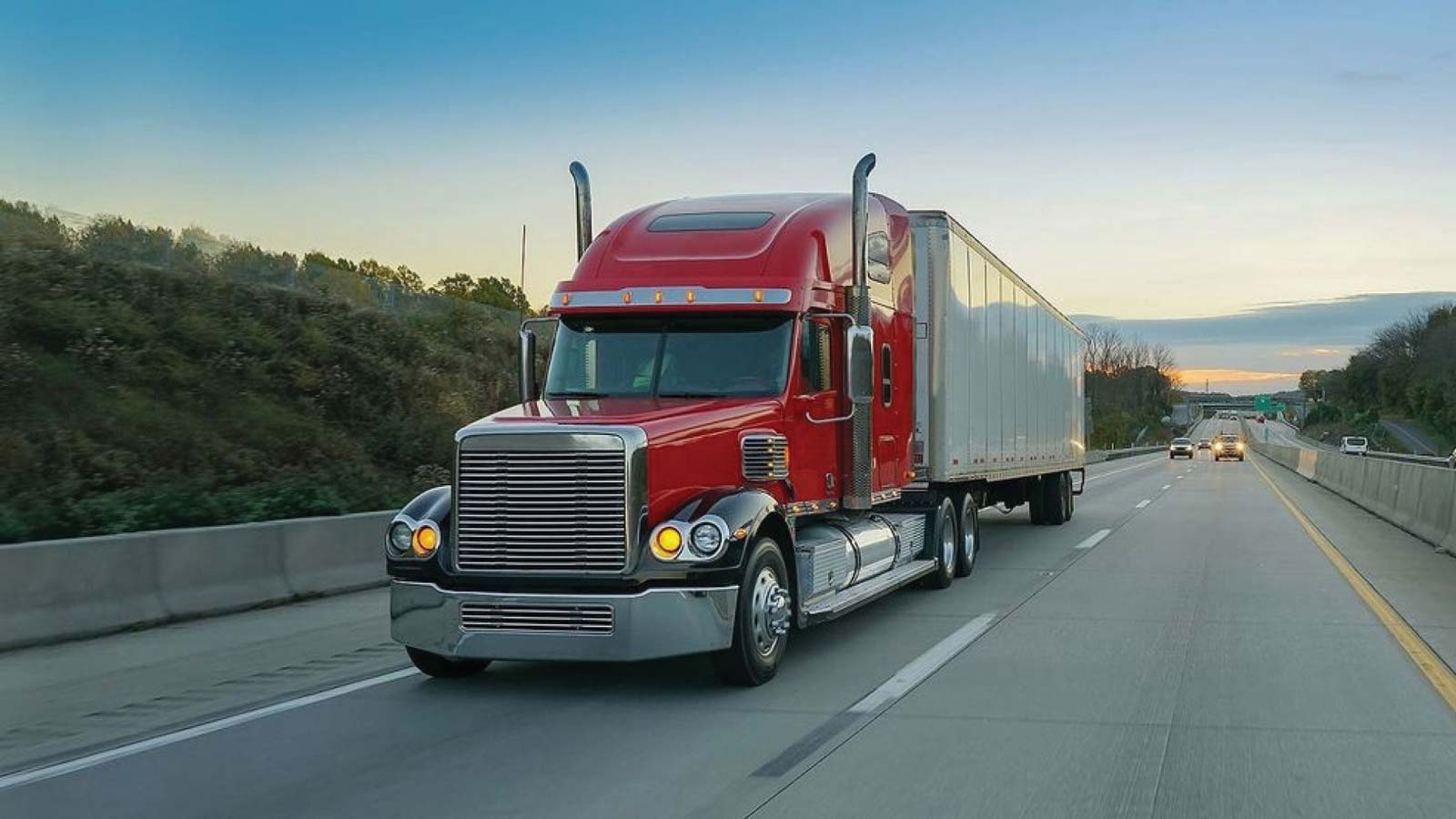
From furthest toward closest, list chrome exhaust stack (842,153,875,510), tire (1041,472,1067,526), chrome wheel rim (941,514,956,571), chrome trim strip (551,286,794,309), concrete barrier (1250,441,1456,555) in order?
tire (1041,472,1067,526) → concrete barrier (1250,441,1456,555) → chrome wheel rim (941,514,956,571) → chrome exhaust stack (842,153,875,510) → chrome trim strip (551,286,794,309)

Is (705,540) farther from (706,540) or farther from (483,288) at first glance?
(483,288)

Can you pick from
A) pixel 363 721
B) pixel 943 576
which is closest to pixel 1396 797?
pixel 363 721

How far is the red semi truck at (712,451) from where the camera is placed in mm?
8172

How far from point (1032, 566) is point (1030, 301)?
457 cm

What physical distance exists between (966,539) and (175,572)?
816 centimetres

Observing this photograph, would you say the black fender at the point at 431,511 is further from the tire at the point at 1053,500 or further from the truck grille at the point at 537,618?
the tire at the point at 1053,500

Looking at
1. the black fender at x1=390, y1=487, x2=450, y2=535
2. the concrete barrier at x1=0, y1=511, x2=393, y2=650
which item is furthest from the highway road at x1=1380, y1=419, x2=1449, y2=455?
the black fender at x1=390, y1=487, x2=450, y2=535

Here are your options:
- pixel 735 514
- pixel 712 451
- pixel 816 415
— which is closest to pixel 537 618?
pixel 735 514

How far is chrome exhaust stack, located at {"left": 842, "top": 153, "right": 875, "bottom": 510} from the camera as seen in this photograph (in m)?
11.0

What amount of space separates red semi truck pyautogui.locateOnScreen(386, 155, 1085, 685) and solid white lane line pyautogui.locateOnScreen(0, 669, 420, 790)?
0.49 metres

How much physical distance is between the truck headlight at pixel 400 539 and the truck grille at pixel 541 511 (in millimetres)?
390

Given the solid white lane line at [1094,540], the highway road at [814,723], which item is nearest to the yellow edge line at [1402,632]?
the highway road at [814,723]

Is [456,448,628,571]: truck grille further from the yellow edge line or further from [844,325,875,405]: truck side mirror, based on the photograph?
the yellow edge line

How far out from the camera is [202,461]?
2175 centimetres
